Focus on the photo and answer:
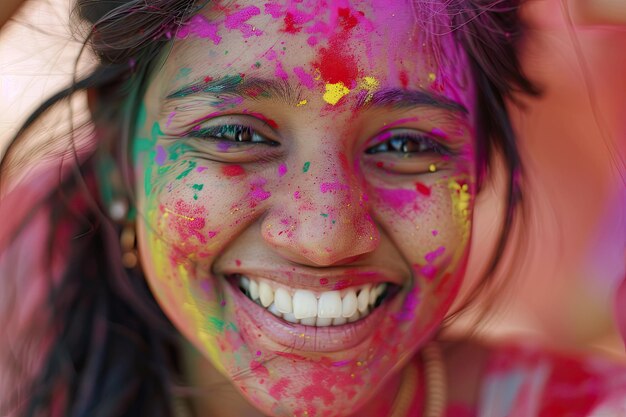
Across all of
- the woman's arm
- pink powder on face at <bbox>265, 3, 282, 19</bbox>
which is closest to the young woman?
pink powder on face at <bbox>265, 3, 282, 19</bbox>

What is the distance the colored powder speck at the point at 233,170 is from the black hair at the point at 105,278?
24cm

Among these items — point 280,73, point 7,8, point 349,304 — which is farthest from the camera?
point 7,8

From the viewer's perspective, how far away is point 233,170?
3.33ft

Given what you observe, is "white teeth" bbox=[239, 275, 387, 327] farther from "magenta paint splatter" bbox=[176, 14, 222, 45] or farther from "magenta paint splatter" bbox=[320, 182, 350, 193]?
"magenta paint splatter" bbox=[176, 14, 222, 45]

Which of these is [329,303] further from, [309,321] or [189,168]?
[189,168]

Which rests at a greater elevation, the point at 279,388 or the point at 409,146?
the point at 409,146

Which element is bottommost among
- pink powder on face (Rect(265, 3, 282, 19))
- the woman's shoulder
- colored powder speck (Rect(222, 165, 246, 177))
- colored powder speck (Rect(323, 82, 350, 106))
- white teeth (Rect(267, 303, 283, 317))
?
the woman's shoulder

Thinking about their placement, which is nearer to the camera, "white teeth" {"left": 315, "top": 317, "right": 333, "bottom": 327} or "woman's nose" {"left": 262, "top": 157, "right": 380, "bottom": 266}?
"woman's nose" {"left": 262, "top": 157, "right": 380, "bottom": 266}

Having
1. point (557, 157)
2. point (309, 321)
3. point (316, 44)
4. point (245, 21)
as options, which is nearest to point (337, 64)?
point (316, 44)

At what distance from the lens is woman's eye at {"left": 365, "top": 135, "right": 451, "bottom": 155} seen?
105cm

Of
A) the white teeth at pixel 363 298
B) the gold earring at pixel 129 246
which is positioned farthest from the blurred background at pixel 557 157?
the white teeth at pixel 363 298

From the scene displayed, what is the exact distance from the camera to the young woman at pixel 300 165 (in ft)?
3.17

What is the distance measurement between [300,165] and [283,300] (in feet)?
0.69

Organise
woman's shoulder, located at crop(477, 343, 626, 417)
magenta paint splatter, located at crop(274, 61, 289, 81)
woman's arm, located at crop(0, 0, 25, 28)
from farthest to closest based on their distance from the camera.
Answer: woman's shoulder, located at crop(477, 343, 626, 417)
woman's arm, located at crop(0, 0, 25, 28)
magenta paint splatter, located at crop(274, 61, 289, 81)
